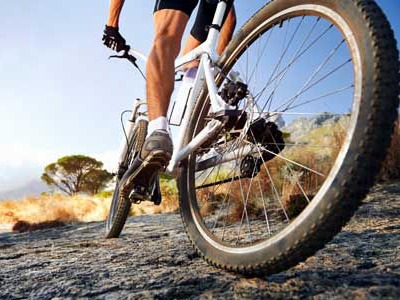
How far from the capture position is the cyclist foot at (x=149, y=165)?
171cm

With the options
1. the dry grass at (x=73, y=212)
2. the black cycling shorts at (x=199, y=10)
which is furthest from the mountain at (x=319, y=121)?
the dry grass at (x=73, y=212)

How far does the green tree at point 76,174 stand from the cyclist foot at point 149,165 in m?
26.4

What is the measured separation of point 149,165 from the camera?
1779mm

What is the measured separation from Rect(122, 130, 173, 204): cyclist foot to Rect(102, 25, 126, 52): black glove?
1.22 m

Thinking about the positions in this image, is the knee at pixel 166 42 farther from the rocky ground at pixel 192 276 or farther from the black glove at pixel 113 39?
the rocky ground at pixel 192 276

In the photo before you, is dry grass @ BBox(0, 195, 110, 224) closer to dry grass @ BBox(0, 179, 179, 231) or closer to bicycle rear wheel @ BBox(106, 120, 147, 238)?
dry grass @ BBox(0, 179, 179, 231)

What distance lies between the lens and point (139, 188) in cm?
194

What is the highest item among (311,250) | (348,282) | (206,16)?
(206,16)

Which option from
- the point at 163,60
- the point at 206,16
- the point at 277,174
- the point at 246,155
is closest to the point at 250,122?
the point at 246,155

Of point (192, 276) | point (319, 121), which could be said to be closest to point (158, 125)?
point (192, 276)

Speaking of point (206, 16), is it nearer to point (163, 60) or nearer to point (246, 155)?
point (163, 60)

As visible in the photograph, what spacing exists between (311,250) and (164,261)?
0.84 meters

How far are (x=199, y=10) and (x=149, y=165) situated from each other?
121 centimetres

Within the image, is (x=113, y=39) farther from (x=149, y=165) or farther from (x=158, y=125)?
(x=149, y=165)
